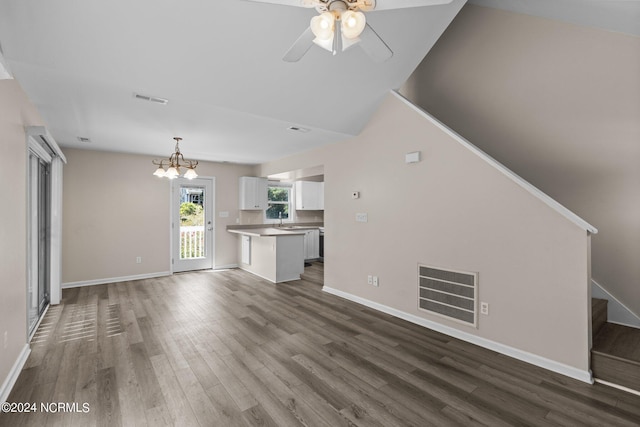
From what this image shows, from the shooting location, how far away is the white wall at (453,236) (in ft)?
8.20

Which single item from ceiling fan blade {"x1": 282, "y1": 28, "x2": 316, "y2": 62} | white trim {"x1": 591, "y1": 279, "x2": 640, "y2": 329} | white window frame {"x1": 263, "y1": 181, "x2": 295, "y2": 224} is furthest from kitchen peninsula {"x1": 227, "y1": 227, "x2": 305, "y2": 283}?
white trim {"x1": 591, "y1": 279, "x2": 640, "y2": 329}

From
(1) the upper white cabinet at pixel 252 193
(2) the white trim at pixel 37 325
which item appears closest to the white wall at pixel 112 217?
(2) the white trim at pixel 37 325

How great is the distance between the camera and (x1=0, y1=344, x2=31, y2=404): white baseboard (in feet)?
6.98

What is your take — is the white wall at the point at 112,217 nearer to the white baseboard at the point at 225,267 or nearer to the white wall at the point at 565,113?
the white baseboard at the point at 225,267

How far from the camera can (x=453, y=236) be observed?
321cm

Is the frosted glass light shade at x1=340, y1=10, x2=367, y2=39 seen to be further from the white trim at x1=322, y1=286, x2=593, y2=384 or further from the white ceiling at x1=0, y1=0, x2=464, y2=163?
the white trim at x1=322, y1=286, x2=593, y2=384

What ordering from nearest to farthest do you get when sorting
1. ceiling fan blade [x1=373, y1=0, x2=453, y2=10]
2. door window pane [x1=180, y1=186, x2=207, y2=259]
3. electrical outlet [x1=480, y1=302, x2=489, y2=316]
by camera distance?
ceiling fan blade [x1=373, y1=0, x2=453, y2=10] → electrical outlet [x1=480, y1=302, x2=489, y2=316] → door window pane [x1=180, y1=186, x2=207, y2=259]

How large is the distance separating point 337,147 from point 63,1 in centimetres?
345

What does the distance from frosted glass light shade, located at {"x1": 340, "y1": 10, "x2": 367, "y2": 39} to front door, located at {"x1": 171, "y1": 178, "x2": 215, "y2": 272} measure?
566 cm

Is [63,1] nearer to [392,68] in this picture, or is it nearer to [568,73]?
[392,68]

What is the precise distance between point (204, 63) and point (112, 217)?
4267 mm

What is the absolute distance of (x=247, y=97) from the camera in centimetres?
323

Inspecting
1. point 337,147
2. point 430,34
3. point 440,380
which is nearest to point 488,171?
point 430,34

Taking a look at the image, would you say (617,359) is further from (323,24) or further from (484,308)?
(323,24)
